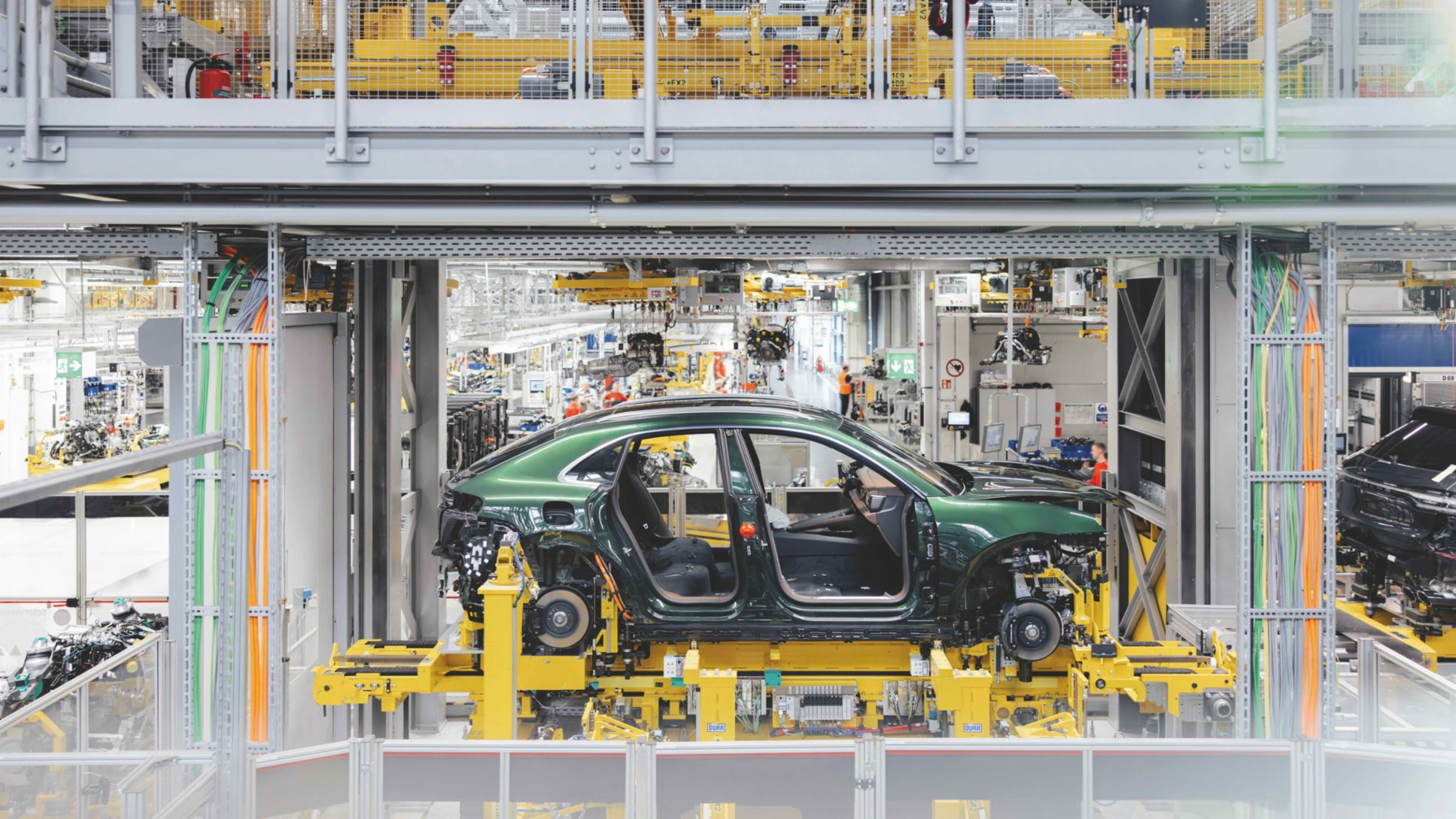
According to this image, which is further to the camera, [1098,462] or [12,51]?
[1098,462]

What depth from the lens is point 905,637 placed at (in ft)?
A: 19.0

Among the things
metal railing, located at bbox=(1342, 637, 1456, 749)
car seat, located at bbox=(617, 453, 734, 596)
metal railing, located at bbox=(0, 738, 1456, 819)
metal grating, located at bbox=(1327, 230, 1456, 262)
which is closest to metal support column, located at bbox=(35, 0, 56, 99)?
metal railing, located at bbox=(0, 738, 1456, 819)

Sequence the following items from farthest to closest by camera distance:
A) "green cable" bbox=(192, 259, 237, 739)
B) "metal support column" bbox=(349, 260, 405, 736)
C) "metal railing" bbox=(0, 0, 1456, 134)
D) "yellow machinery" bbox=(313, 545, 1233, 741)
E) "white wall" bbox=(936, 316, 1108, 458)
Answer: "white wall" bbox=(936, 316, 1108, 458)
"metal support column" bbox=(349, 260, 405, 736)
"yellow machinery" bbox=(313, 545, 1233, 741)
"green cable" bbox=(192, 259, 237, 739)
"metal railing" bbox=(0, 0, 1456, 134)

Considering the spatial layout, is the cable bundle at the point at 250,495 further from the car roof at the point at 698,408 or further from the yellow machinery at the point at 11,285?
the yellow machinery at the point at 11,285

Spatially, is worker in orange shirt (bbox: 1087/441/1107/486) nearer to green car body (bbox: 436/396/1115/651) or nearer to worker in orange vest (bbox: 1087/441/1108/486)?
worker in orange vest (bbox: 1087/441/1108/486)

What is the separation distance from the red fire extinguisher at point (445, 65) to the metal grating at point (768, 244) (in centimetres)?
77

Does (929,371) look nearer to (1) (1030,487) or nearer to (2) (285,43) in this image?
(1) (1030,487)

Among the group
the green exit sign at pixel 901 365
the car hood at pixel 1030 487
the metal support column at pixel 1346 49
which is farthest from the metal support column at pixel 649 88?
the green exit sign at pixel 901 365

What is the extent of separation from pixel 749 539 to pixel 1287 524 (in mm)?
2512

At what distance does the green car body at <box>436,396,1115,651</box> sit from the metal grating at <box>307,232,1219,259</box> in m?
1.09

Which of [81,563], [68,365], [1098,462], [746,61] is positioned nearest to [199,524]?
[746,61]

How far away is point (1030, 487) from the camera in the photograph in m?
5.92

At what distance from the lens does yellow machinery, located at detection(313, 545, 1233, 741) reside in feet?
17.6

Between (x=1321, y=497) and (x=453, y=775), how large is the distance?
12.7 feet
